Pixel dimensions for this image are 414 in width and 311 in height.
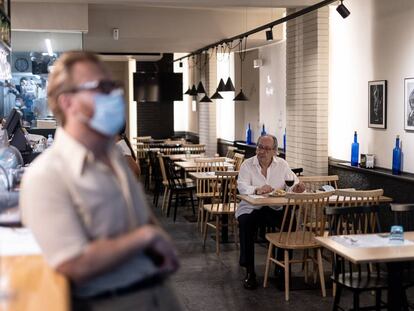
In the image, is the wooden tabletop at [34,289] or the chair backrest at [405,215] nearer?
the wooden tabletop at [34,289]

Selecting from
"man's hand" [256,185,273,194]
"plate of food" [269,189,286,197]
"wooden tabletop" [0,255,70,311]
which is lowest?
"plate of food" [269,189,286,197]

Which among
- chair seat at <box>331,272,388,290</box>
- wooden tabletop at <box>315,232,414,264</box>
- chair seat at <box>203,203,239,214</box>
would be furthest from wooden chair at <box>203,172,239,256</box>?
wooden tabletop at <box>315,232,414,264</box>

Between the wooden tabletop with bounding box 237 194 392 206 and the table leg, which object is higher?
the wooden tabletop with bounding box 237 194 392 206

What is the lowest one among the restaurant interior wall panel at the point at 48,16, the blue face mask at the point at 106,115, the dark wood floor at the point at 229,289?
the dark wood floor at the point at 229,289

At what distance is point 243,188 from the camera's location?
235 inches

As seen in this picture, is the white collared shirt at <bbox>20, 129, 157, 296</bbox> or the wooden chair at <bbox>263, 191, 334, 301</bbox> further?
the wooden chair at <bbox>263, 191, 334, 301</bbox>

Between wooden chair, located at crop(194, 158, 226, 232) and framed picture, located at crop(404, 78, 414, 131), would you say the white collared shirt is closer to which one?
framed picture, located at crop(404, 78, 414, 131)

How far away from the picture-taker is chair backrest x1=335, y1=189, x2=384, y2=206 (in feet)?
17.2

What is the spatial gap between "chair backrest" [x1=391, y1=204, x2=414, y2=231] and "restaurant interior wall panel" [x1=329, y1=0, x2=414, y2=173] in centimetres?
108

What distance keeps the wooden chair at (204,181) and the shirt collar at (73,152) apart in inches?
252

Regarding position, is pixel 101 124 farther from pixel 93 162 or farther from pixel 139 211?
pixel 139 211

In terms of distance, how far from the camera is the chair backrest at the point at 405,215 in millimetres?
4434

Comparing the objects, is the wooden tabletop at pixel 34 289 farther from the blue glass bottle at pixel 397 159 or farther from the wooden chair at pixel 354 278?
the blue glass bottle at pixel 397 159

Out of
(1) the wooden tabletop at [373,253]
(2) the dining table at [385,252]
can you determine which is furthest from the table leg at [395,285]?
(1) the wooden tabletop at [373,253]
